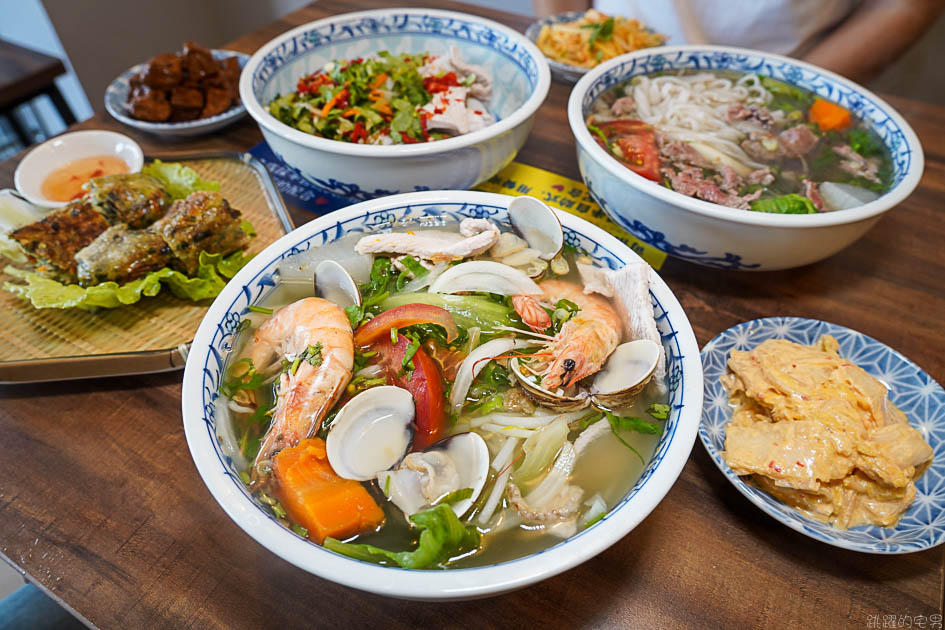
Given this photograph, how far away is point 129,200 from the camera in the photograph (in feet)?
5.33

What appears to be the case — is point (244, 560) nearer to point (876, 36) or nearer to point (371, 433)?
point (371, 433)

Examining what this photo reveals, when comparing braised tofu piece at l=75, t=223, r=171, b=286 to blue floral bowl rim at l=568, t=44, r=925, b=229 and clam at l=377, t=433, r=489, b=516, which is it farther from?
blue floral bowl rim at l=568, t=44, r=925, b=229

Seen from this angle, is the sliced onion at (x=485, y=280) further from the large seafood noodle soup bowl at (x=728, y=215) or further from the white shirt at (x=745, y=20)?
the white shirt at (x=745, y=20)

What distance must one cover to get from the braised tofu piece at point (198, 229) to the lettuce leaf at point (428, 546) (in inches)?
39.1

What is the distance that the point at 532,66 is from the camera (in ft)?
6.21

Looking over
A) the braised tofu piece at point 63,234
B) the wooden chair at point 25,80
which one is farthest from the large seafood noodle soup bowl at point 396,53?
the wooden chair at point 25,80

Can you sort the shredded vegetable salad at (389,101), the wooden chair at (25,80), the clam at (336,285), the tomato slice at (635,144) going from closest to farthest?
the clam at (336,285)
the tomato slice at (635,144)
the shredded vegetable salad at (389,101)
the wooden chair at (25,80)

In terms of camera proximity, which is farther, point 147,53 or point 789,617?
point 147,53

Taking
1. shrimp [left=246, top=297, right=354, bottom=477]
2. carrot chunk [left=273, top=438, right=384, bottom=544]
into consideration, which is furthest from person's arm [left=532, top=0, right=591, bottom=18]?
carrot chunk [left=273, top=438, right=384, bottom=544]

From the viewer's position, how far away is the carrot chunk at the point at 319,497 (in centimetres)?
91

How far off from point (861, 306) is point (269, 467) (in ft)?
5.31

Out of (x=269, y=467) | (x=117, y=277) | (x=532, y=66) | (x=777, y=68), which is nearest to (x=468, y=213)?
(x=269, y=467)

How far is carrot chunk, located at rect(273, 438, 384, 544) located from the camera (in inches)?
35.7

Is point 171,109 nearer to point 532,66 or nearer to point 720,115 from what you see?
point 532,66
